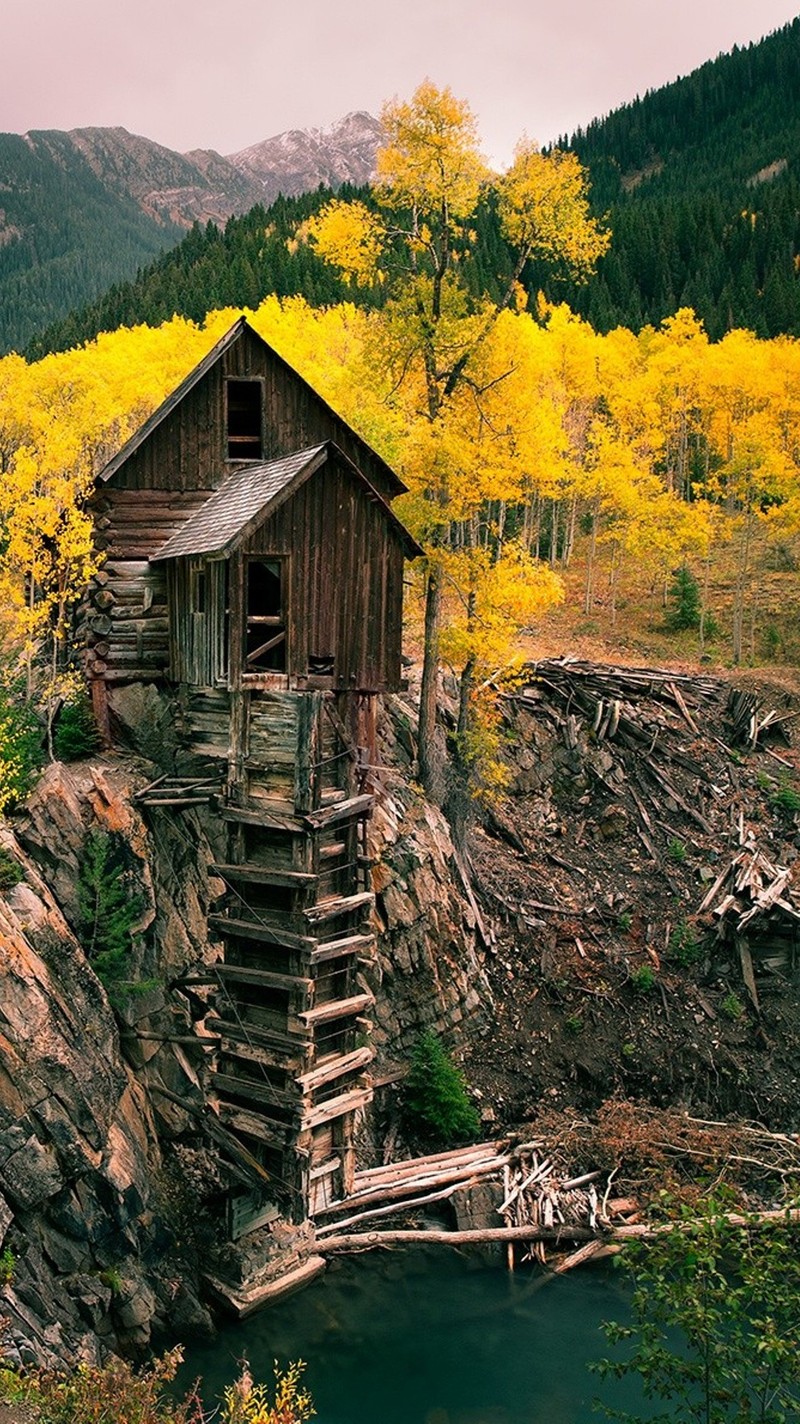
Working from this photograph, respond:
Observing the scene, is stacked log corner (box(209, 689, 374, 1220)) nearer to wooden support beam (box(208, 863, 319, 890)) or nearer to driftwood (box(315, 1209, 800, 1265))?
wooden support beam (box(208, 863, 319, 890))

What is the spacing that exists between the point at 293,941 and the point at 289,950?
16.6 inches

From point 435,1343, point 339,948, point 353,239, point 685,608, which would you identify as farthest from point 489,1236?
point 685,608

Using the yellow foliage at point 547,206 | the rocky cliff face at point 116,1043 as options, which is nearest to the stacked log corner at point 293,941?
the rocky cliff face at point 116,1043

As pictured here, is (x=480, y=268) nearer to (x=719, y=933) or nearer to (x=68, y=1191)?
(x=719, y=933)

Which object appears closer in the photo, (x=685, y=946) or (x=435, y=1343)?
(x=435, y=1343)

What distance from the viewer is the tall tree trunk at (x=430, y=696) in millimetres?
21906

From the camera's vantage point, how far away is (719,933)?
22.3 m

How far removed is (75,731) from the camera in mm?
18203

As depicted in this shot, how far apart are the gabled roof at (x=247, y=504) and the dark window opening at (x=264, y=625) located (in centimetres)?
66

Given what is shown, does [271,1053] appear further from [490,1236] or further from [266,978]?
[490,1236]

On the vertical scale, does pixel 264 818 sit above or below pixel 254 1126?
above

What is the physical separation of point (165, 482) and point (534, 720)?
1184cm

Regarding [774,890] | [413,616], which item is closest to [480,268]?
[413,616]

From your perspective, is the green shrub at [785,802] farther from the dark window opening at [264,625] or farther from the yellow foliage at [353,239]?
the yellow foliage at [353,239]
